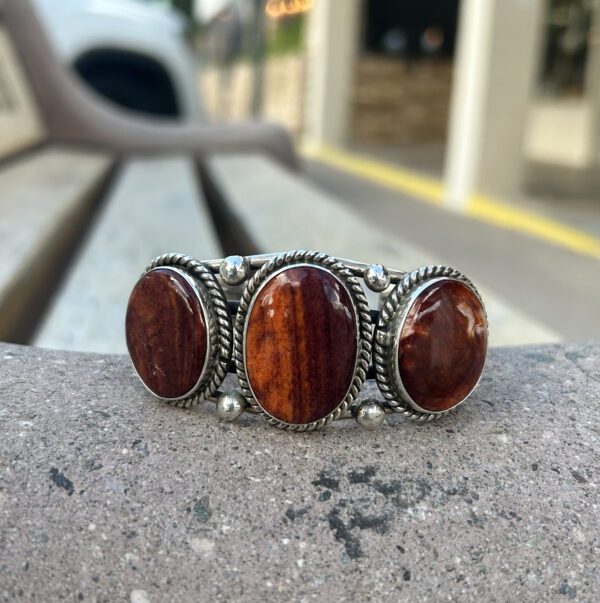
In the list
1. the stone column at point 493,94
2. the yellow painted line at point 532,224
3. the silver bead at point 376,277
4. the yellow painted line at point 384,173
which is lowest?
the yellow painted line at point 384,173

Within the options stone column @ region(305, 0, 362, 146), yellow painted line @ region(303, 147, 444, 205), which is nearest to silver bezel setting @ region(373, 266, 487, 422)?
yellow painted line @ region(303, 147, 444, 205)

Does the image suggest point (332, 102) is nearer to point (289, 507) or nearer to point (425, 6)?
point (425, 6)

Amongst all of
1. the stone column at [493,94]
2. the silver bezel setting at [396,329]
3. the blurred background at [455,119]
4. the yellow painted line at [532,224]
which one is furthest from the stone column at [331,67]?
the silver bezel setting at [396,329]

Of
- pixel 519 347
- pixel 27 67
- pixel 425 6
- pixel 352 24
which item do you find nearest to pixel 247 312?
pixel 519 347

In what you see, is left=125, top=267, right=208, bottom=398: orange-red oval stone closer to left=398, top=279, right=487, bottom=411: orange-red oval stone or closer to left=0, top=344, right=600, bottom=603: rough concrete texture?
left=0, top=344, right=600, bottom=603: rough concrete texture

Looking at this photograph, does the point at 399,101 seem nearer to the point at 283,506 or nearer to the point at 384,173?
the point at 384,173

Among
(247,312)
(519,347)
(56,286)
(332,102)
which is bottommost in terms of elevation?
(332,102)

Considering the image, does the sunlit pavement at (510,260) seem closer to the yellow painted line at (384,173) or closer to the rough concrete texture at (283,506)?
the yellow painted line at (384,173)

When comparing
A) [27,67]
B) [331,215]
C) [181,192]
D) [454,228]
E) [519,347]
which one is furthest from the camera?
[454,228]
